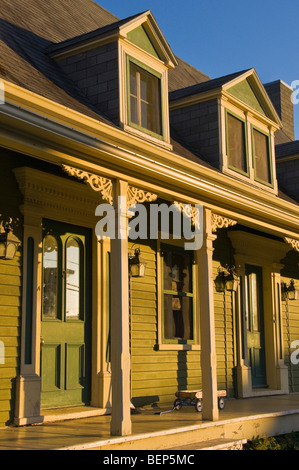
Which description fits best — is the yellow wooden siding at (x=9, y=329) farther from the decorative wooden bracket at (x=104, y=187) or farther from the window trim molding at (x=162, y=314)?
the window trim molding at (x=162, y=314)

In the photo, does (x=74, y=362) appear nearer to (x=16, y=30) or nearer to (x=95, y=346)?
(x=95, y=346)

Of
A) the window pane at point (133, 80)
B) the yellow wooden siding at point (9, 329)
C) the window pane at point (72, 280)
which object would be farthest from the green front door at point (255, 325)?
the yellow wooden siding at point (9, 329)

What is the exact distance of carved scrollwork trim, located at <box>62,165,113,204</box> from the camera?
6.92 m

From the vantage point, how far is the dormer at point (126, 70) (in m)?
8.34

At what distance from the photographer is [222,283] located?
38.4 feet

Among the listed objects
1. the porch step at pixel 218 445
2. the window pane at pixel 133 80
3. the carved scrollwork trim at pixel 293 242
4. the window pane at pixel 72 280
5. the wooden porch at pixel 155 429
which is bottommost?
the porch step at pixel 218 445

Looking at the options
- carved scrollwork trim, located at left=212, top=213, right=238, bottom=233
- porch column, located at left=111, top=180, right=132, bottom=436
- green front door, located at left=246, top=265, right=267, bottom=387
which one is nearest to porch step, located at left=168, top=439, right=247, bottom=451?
porch column, located at left=111, top=180, right=132, bottom=436

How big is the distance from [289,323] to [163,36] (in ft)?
24.4

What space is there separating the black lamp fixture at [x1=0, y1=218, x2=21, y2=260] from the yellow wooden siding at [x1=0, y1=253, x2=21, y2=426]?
35 cm

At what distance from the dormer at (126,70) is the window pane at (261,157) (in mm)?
2867

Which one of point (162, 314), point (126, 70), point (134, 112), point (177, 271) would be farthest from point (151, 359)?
point (126, 70)

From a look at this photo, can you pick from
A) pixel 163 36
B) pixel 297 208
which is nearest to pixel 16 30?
pixel 163 36

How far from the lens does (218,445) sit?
7.53m

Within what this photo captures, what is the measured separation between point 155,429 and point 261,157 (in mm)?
6073
